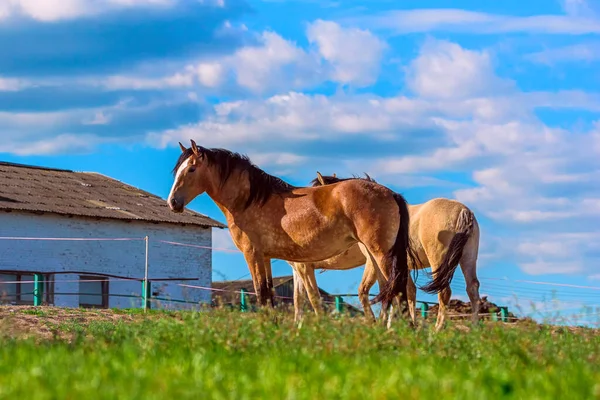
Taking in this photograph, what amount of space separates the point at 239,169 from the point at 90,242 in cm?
2016

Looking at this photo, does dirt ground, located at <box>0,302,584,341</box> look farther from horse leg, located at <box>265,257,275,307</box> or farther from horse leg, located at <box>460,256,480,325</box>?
horse leg, located at <box>265,257,275,307</box>

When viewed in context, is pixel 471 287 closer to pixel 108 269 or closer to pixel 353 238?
pixel 353 238

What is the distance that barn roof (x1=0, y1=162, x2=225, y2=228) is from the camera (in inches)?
1198

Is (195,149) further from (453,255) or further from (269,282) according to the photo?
(453,255)

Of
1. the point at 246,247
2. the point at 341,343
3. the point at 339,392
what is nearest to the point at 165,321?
the point at 341,343

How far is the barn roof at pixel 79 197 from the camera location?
A: 30422 mm

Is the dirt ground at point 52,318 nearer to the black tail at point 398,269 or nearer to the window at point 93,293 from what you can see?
the black tail at point 398,269

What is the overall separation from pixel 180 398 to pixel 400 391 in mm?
1205

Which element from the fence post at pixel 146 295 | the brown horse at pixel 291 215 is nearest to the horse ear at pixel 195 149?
the brown horse at pixel 291 215

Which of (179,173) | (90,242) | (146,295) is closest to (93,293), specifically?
(90,242)

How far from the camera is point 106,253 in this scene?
31109mm

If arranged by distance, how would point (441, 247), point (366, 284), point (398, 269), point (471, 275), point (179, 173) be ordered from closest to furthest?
1. point (398, 269)
2. point (179, 173)
3. point (366, 284)
4. point (441, 247)
5. point (471, 275)

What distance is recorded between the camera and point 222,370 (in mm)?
6094

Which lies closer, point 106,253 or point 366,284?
point 366,284
